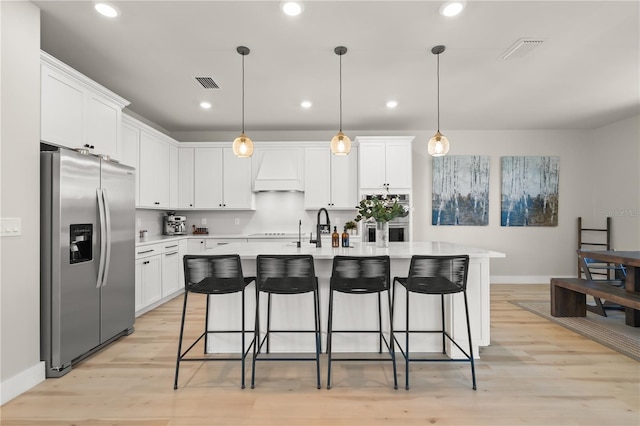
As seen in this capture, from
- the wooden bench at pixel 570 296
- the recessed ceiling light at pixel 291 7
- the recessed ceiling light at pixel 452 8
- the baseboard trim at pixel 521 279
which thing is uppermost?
the recessed ceiling light at pixel 452 8

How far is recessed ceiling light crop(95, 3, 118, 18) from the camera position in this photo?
253cm

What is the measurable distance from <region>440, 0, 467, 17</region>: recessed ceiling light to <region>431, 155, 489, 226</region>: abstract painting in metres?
3.77

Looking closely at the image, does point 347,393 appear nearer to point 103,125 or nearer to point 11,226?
point 11,226

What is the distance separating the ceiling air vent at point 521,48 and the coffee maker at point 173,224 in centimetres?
516

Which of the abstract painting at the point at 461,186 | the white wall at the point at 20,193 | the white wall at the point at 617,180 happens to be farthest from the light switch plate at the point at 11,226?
the white wall at the point at 617,180

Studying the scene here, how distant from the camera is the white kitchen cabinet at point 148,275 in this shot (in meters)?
4.14

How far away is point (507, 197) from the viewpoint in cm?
617

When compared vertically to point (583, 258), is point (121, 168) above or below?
above

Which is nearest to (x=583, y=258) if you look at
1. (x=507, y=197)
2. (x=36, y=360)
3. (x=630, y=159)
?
(x=507, y=197)

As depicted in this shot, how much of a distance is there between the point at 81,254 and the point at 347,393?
2.41 m

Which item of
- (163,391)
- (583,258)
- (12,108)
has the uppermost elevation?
(12,108)

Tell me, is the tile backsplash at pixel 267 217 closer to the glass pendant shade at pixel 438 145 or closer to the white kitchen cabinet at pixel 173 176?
the white kitchen cabinet at pixel 173 176

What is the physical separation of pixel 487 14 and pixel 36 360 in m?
4.28

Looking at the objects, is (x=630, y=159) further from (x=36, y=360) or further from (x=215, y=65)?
(x=36, y=360)
